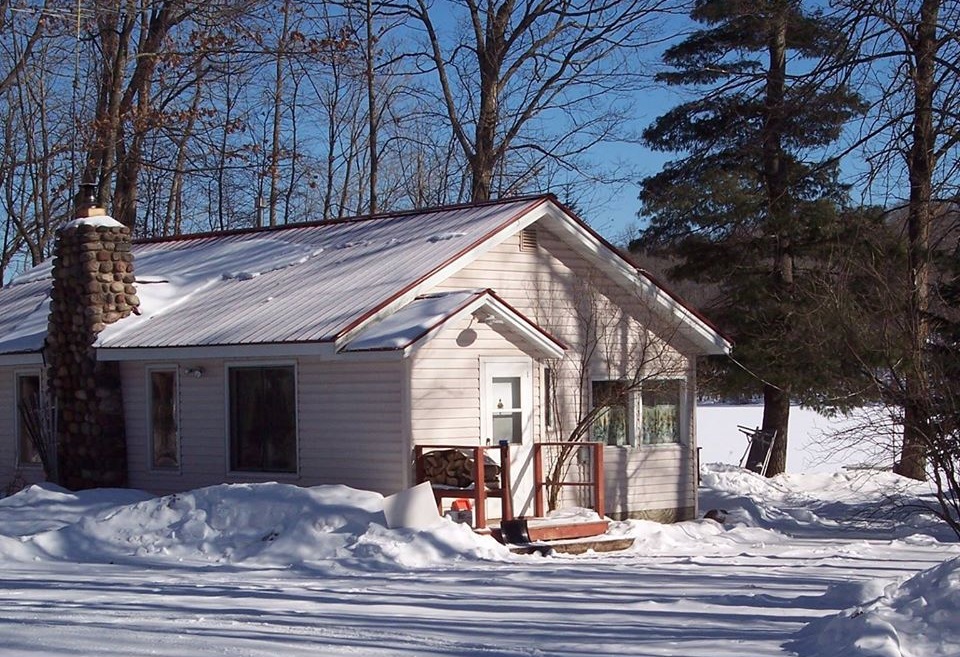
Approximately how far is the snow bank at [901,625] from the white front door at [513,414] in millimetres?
7903

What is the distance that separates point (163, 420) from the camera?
18156 millimetres

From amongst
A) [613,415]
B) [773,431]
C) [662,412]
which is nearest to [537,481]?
[613,415]

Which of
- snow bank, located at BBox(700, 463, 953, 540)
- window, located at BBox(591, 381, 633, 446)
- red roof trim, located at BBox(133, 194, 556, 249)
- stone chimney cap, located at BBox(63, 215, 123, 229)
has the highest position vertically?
red roof trim, located at BBox(133, 194, 556, 249)

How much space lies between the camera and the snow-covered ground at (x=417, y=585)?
28.3 feet

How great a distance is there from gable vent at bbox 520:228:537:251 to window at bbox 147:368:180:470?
5.25 metres

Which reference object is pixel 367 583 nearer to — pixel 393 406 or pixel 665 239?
pixel 393 406

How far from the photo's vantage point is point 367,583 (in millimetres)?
12281

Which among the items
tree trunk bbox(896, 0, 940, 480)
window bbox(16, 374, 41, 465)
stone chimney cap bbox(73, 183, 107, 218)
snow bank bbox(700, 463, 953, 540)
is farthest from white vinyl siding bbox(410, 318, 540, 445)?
window bbox(16, 374, 41, 465)

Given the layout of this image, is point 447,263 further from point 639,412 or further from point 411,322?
point 639,412

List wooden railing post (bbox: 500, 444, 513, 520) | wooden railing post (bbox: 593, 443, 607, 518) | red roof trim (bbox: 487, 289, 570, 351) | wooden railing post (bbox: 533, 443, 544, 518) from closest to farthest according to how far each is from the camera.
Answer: wooden railing post (bbox: 500, 444, 513, 520), red roof trim (bbox: 487, 289, 570, 351), wooden railing post (bbox: 593, 443, 607, 518), wooden railing post (bbox: 533, 443, 544, 518)

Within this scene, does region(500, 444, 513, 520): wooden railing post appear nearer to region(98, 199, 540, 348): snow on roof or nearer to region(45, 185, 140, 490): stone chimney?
region(98, 199, 540, 348): snow on roof

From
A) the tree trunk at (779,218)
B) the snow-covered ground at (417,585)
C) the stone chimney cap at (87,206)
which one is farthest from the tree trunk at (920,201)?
the stone chimney cap at (87,206)

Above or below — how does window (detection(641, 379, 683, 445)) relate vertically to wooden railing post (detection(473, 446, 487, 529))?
above

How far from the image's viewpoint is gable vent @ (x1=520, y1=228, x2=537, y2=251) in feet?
59.2
